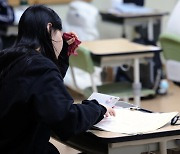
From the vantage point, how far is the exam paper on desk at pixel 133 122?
2.01 meters

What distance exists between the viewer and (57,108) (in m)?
1.78

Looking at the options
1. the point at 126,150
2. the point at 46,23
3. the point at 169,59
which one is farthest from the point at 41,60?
the point at 169,59

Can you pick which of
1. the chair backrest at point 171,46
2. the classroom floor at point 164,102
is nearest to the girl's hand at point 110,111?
the classroom floor at point 164,102

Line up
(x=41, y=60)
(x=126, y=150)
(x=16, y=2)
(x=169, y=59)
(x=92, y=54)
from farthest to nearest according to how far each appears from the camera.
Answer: (x=16, y=2) → (x=169, y=59) → (x=92, y=54) → (x=126, y=150) → (x=41, y=60)

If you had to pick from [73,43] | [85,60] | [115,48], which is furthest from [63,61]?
[115,48]

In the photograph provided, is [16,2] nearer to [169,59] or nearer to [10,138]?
[169,59]

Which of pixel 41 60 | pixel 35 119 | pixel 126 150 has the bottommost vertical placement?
pixel 126 150

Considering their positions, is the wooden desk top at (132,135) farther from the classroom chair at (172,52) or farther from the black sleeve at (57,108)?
the classroom chair at (172,52)

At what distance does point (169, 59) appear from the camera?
486cm

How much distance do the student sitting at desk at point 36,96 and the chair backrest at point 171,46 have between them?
9.10 feet

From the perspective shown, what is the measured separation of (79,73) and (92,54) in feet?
4.25

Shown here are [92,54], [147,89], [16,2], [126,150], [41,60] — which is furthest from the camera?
[16,2]

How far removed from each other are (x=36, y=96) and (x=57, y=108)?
0.09 meters

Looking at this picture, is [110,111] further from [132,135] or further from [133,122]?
[132,135]
